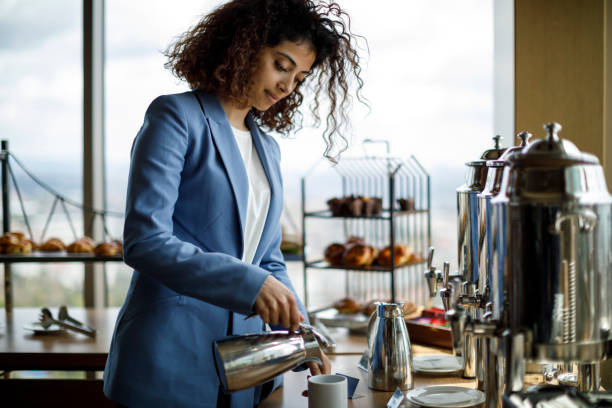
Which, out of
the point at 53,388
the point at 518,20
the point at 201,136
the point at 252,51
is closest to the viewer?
the point at 201,136

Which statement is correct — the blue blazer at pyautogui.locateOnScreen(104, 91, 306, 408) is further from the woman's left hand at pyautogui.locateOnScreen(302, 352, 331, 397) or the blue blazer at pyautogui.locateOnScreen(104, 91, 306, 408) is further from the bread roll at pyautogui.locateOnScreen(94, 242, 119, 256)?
the bread roll at pyautogui.locateOnScreen(94, 242, 119, 256)

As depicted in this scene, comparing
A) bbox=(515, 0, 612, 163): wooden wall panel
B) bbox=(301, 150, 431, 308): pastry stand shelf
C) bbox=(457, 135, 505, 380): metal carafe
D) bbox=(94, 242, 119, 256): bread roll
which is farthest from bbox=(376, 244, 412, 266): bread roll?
bbox=(457, 135, 505, 380): metal carafe

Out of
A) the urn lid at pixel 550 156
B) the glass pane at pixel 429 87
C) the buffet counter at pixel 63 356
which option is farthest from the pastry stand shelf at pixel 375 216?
the urn lid at pixel 550 156

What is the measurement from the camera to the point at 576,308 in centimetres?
81

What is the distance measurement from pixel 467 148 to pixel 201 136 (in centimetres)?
231

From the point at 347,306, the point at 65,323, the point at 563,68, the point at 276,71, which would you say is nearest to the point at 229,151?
the point at 276,71

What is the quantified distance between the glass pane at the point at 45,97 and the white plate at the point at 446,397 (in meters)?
2.80

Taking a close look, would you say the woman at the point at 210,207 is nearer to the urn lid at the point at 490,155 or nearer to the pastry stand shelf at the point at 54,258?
the urn lid at the point at 490,155

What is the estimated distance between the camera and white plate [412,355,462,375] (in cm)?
154

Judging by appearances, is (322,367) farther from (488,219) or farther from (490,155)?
(490,155)

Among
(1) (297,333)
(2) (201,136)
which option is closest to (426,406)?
(1) (297,333)

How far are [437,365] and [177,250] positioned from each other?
0.80 m

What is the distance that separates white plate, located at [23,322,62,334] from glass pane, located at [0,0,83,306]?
1.19 meters

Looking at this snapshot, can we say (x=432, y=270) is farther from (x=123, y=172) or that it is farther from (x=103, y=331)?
(x=123, y=172)
